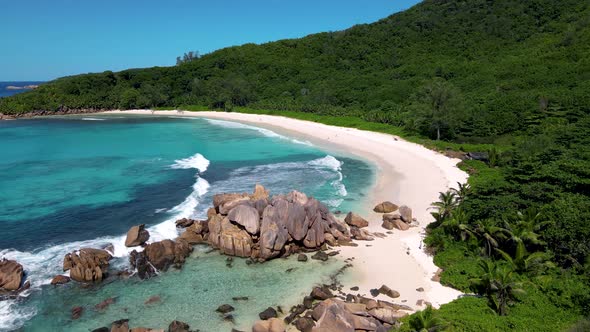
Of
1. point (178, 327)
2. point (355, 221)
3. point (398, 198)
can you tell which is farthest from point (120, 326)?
point (398, 198)

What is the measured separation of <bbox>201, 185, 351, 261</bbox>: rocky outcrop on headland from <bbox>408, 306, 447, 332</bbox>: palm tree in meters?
12.0

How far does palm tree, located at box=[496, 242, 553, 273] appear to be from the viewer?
851 inches

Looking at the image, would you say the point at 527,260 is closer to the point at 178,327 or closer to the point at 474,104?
the point at 178,327

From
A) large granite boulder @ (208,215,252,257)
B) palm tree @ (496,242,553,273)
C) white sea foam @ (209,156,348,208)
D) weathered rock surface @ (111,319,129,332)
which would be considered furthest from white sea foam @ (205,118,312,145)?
weathered rock surface @ (111,319,129,332)

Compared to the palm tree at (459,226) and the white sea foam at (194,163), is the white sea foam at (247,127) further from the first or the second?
the palm tree at (459,226)

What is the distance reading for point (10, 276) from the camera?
23.1m

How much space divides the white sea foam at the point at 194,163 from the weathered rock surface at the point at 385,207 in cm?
2496

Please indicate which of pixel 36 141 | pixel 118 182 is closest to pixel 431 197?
pixel 118 182

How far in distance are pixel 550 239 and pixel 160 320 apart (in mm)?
22492

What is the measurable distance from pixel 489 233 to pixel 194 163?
4084 centimetres

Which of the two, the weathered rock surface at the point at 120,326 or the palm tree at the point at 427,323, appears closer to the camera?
the palm tree at the point at 427,323

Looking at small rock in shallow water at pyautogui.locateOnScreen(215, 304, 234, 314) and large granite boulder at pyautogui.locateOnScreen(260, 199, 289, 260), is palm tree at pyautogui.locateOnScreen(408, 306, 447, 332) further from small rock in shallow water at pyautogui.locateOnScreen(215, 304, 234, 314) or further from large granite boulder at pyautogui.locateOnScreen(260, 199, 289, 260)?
large granite boulder at pyautogui.locateOnScreen(260, 199, 289, 260)

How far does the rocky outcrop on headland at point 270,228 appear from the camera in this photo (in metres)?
27.2

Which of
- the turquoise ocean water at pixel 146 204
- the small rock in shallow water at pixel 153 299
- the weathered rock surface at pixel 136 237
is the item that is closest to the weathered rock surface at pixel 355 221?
the turquoise ocean water at pixel 146 204
